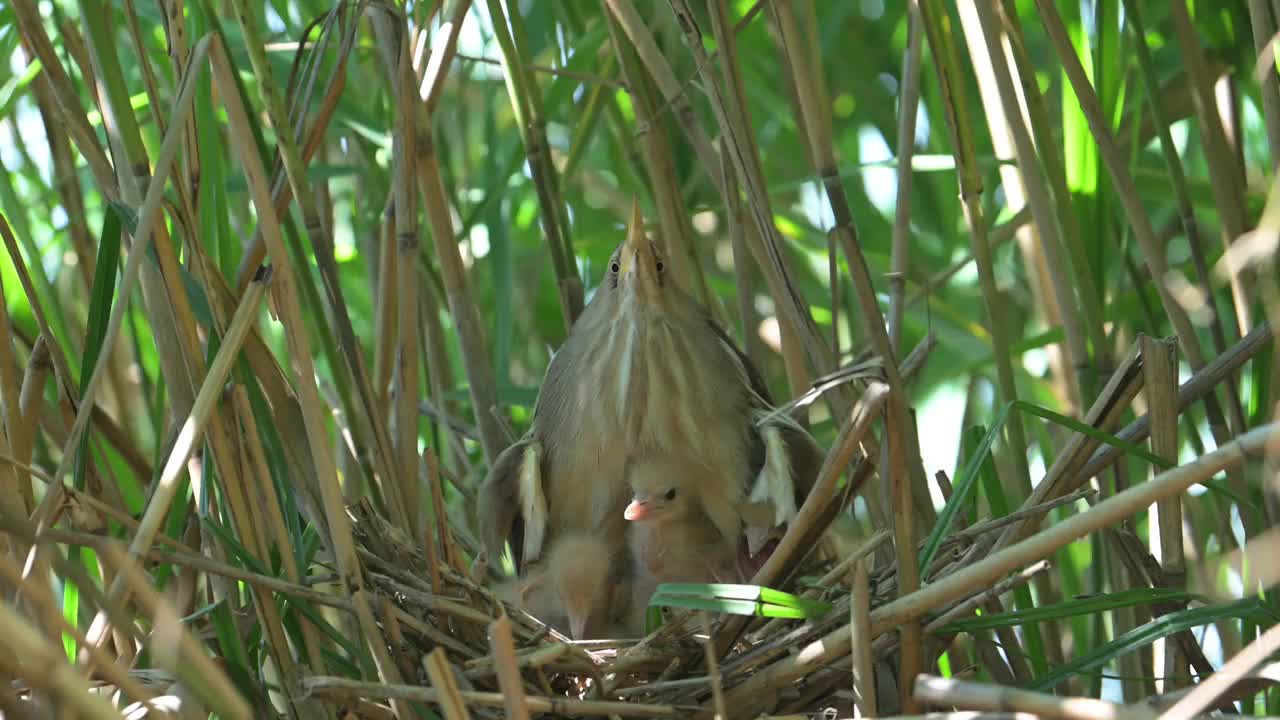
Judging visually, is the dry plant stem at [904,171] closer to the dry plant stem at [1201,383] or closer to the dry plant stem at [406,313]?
the dry plant stem at [1201,383]

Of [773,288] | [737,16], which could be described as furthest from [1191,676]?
[737,16]

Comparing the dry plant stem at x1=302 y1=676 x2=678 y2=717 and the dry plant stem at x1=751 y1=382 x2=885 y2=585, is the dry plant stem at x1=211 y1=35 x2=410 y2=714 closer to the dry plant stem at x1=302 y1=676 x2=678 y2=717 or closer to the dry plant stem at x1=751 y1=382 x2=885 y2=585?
the dry plant stem at x1=302 y1=676 x2=678 y2=717

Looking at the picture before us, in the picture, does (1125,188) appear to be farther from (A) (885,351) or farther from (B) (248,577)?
(B) (248,577)

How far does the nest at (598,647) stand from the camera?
51.1 inches

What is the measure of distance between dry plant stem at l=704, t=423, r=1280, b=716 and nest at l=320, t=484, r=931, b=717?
0.14ft

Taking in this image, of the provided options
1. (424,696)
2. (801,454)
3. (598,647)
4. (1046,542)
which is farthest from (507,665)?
(801,454)

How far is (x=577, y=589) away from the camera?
1.79 meters

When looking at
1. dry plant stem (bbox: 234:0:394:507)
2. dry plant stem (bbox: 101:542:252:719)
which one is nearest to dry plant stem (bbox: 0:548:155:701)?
dry plant stem (bbox: 101:542:252:719)

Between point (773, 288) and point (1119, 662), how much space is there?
581 mm

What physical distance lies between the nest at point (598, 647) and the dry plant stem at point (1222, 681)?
32 centimetres

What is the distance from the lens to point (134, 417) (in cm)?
214

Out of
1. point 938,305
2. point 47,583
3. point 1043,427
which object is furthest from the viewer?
point 938,305

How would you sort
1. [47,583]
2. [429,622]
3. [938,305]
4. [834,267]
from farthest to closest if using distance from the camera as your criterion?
[938,305] → [834,267] → [429,622] → [47,583]

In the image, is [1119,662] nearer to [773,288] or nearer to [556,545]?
[773,288]
